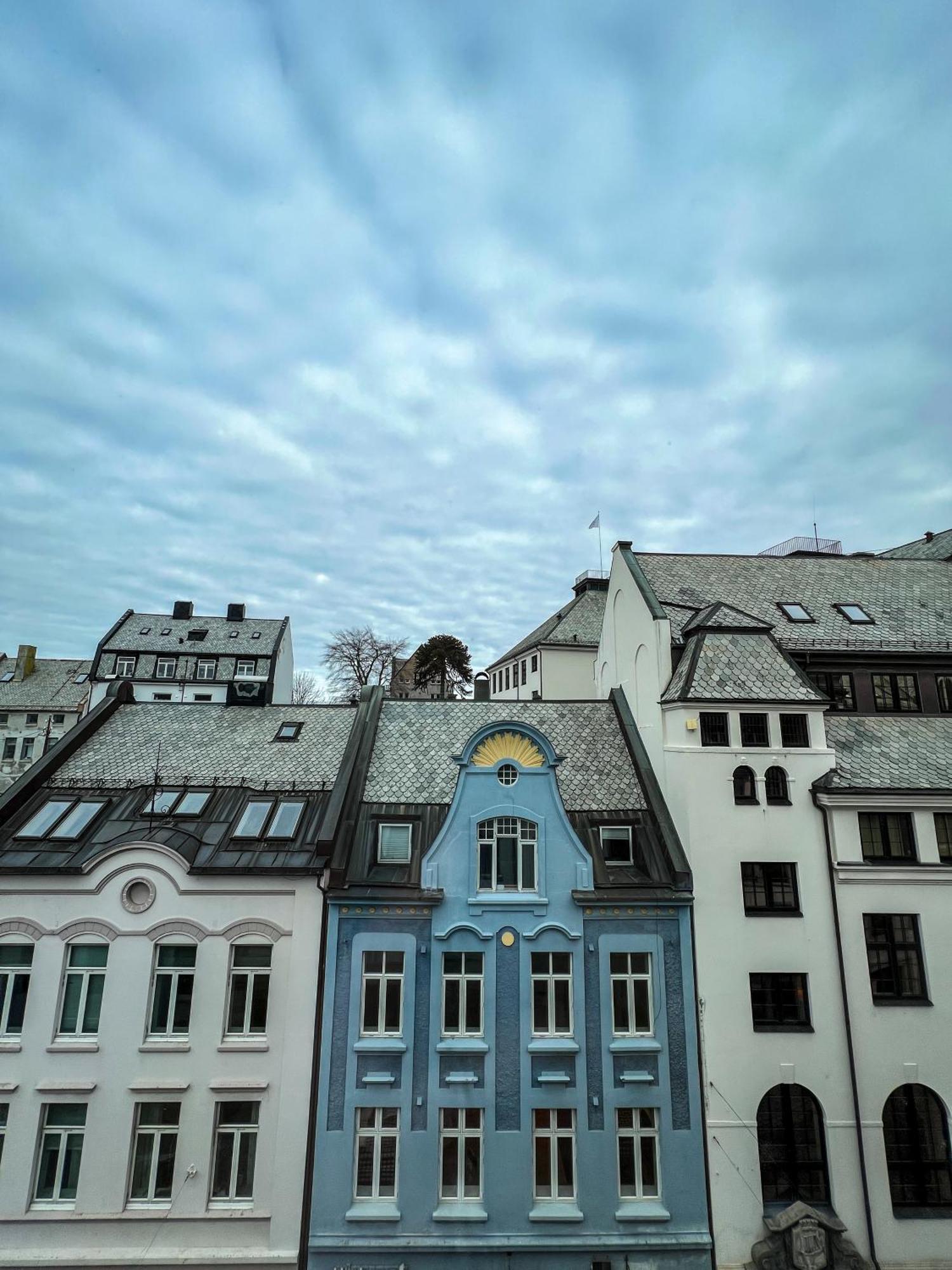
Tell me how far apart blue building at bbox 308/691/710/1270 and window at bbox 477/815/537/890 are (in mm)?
51

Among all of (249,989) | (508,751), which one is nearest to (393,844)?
(508,751)

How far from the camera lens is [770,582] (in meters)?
27.0

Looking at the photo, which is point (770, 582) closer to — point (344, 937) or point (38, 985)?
point (344, 937)

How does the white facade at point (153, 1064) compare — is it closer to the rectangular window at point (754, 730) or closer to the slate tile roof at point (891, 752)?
the rectangular window at point (754, 730)

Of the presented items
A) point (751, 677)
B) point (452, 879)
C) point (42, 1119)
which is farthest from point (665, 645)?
point (42, 1119)

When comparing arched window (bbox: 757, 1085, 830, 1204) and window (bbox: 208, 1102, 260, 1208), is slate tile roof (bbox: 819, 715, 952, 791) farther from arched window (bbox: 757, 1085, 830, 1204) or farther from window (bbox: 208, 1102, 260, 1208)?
window (bbox: 208, 1102, 260, 1208)

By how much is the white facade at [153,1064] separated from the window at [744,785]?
11779 mm

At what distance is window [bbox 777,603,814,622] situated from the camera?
24656 mm

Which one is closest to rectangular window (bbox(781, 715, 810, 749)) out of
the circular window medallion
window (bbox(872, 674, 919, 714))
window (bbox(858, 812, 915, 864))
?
window (bbox(858, 812, 915, 864))

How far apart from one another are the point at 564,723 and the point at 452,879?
292 inches

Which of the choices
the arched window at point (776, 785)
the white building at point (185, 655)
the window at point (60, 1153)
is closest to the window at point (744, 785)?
the arched window at point (776, 785)

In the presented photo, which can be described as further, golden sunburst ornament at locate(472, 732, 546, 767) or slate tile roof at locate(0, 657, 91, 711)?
slate tile roof at locate(0, 657, 91, 711)

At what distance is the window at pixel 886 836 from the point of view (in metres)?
19.1

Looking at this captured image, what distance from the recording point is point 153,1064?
664 inches
